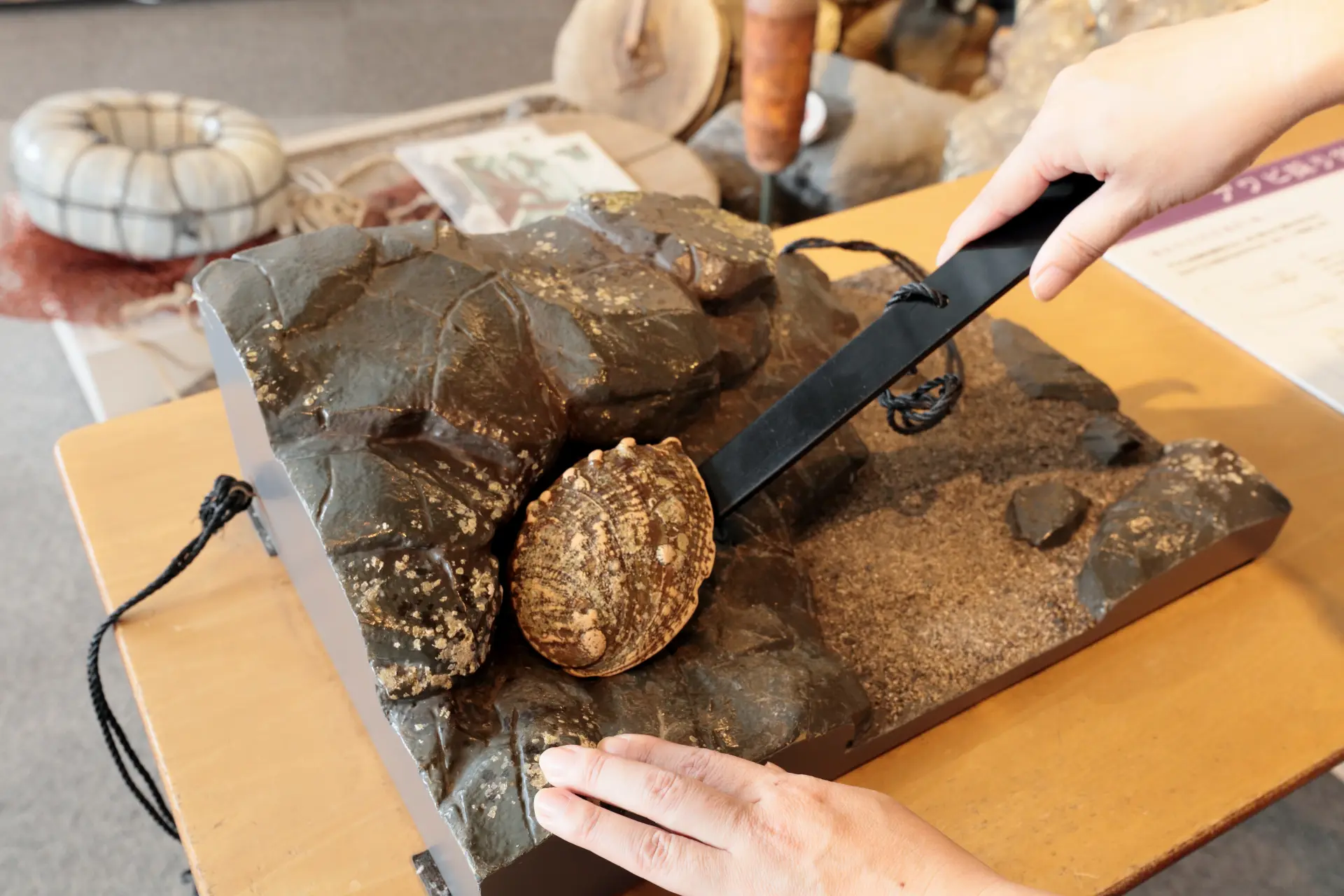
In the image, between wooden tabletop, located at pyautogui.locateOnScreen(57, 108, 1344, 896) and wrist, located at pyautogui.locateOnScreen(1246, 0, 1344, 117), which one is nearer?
wrist, located at pyautogui.locateOnScreen(1246, 0, 1344, 117)

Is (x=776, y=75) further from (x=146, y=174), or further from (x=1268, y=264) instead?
(x=146, y=174)

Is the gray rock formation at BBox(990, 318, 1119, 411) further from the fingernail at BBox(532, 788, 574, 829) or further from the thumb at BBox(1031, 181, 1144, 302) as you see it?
the fingernail at BBox(532, 788, 574, 829)

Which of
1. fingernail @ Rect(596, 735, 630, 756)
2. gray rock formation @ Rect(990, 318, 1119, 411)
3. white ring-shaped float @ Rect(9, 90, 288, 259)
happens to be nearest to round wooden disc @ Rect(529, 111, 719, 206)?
white ring-shaped float @ Rect(9, 90, 288, 259)

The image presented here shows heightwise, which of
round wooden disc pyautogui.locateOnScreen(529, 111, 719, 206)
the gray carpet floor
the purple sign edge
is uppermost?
the purple sign edge

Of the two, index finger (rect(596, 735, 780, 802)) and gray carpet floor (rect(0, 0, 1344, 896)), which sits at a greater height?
index finger (rect(596, 735, 780, 802))

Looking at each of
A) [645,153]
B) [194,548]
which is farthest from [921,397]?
[645,153]

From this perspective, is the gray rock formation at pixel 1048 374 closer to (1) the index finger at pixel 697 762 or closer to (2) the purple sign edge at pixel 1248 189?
(2) the purple sign edge at pixel 1248 189

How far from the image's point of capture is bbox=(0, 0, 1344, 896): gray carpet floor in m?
1.48

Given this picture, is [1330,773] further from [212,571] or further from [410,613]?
[212,571]

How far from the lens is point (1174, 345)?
141cm

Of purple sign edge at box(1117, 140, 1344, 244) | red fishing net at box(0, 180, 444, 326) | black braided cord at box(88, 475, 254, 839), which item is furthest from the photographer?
red fishing net at box(0, 180, 444, 326)

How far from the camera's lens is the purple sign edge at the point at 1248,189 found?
1.60 m

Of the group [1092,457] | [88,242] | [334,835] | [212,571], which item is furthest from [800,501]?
[88,242]

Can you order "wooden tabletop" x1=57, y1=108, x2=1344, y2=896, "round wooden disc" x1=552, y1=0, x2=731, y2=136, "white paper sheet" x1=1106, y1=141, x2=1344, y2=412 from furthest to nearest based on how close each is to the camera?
1. "round wooden disc" x1=552, y1=0, x2=731, y2=136
2. "white paper sheet" x1=1106, y1=141, x2=1344, y2=412
3. "wooden tabletop" x1=57, y1=108, x2=1344, y2=896
